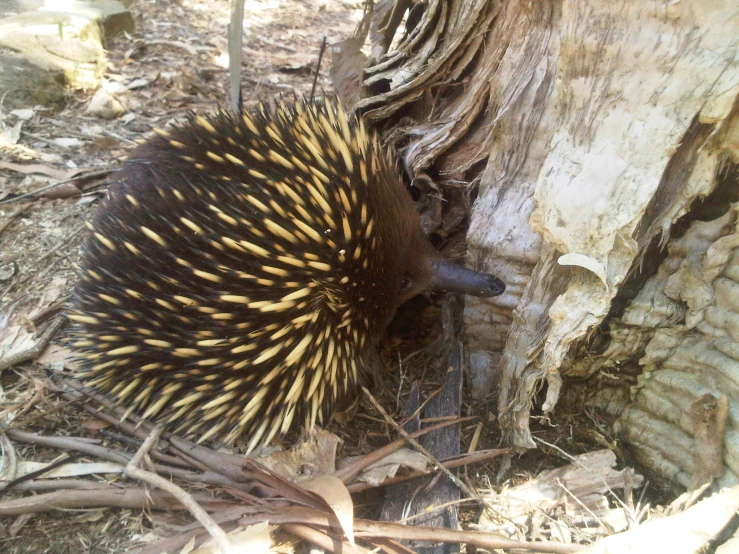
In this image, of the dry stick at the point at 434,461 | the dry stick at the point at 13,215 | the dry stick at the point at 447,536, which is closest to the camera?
the dry stick at the point at 447,536

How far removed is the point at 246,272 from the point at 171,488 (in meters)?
0.76

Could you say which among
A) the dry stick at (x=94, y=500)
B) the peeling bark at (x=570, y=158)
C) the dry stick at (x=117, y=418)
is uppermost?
the peeling bark at (x=570, y=158)

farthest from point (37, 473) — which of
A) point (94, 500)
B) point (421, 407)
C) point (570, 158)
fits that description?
point (570, 158)

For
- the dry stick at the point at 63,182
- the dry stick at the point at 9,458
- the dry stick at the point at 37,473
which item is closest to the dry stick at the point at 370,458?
the dry stick at the point at 37,473

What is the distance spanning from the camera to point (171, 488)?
1.99 meters

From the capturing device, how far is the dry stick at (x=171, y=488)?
174cm

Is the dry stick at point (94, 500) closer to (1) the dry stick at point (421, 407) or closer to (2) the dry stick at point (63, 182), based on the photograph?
(1) the dry stick at point (421, 407)

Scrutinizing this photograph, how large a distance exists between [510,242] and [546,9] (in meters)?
0.81

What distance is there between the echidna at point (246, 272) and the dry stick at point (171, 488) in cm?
10

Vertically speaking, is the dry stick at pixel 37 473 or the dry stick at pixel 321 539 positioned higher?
the dry stick at pixel 321 539

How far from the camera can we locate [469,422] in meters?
2.43

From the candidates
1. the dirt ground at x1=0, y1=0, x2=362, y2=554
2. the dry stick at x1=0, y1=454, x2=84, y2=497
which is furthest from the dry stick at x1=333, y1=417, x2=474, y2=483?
the dry stick at x1=0, y1=454, x2=84, y2=497

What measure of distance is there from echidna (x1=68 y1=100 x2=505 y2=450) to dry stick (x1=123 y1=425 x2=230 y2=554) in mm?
102

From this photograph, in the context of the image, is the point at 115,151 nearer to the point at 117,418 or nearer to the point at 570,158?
the point at 117,418
